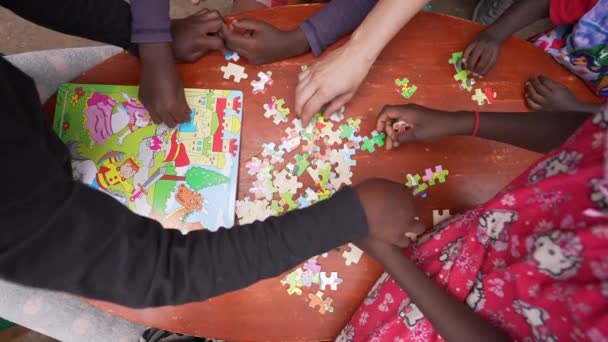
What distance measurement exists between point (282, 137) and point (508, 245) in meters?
0.55

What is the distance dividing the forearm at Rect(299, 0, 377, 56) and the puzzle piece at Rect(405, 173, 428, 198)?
1.33 feet

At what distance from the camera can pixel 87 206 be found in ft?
2.15

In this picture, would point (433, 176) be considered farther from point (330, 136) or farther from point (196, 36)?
point (196, 36)

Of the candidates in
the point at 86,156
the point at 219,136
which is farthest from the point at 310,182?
the point at 86,156

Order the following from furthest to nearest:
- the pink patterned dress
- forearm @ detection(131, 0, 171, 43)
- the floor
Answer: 1. the floor
2. forearm @ detection(131, 0, 171, 43)
3. the pink patterned dress

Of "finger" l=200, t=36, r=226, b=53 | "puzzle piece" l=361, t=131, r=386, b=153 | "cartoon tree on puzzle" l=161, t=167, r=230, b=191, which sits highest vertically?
"finger" l=200, t=36, r=226, b=53

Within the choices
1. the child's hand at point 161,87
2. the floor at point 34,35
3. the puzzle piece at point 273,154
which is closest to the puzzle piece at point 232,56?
the child's hand at point 161,87

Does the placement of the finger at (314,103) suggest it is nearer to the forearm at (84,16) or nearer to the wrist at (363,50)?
the wrist at (363,50)

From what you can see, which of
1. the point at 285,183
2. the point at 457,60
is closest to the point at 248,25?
the point at 285,183

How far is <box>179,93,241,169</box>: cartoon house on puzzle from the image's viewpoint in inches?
39.5

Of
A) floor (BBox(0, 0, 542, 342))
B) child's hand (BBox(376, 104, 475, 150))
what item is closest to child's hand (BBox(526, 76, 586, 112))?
child's hand (BBox(376, 104, 475, 150))

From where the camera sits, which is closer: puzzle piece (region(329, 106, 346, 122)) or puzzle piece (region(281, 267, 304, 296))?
puzzle piece (region(281, 267, 304, 296))

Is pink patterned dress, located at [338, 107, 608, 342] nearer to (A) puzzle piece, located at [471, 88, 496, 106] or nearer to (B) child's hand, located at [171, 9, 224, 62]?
(A) puzzle piece, located at [471, 88, 496, 106]

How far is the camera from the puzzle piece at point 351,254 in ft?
3.09
